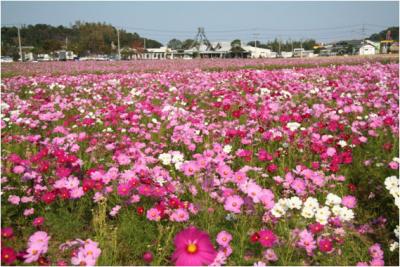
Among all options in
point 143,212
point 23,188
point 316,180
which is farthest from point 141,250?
point 316,180

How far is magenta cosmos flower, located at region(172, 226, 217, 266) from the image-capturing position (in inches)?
54.7

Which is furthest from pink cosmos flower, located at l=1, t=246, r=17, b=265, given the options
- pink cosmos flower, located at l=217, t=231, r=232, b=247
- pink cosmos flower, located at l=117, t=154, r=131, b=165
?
pink cosmos flower, located at l=117, t=154, r=131, b=165

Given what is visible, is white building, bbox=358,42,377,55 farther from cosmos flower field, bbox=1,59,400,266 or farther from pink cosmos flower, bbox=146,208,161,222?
pink cosmos flower, bbox=146,208,161,222

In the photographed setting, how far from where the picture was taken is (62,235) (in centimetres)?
234

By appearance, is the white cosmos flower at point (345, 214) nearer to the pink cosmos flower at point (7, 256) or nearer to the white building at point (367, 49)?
the pink cosmos flower at point (7, 256)

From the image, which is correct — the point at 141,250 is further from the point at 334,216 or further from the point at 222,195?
the point at 334,216

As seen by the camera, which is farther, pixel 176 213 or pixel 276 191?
pixel 276 191

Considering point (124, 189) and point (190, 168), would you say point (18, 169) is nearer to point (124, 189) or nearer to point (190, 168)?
point (124, 189)

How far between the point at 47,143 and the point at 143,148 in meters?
0.89

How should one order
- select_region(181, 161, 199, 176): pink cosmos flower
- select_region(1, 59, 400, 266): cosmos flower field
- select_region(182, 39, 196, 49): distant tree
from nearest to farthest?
select_region(1, 59, 400, 266): cosmos flower field → select_region(181, 161, 199, 176): pink cosmos flower → select_region(182, 39, 196, 49): distant tree

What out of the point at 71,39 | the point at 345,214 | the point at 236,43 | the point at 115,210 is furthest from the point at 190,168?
the point at 71,39

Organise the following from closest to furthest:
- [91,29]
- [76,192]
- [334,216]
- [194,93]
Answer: [334,216], [76,192], [194,93], [91,29]

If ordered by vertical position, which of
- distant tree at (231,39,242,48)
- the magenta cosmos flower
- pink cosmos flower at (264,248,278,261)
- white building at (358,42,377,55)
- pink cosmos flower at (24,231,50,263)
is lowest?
pink cosmos flower at (264,248,278,261)

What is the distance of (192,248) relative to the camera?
1410 millimetres
